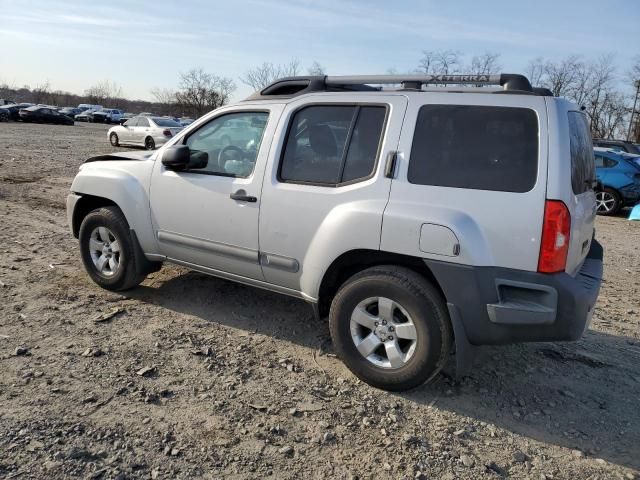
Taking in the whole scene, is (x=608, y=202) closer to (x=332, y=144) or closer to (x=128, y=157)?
(x=332, y=144)

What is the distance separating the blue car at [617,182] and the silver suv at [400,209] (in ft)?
30.3

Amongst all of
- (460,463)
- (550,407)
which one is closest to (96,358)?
(460,463)

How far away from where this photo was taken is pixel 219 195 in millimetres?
4141

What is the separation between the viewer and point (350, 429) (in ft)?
10.3

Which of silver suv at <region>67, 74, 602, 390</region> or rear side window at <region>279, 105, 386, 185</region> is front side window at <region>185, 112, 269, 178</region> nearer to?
silver suv at <region>67, 74, 602, 390</region>

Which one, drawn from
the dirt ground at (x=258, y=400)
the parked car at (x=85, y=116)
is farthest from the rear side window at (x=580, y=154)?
the parked car at (x=85, y=116)

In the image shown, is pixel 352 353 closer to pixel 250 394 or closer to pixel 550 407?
pixel 250 394

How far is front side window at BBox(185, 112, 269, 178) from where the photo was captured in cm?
410

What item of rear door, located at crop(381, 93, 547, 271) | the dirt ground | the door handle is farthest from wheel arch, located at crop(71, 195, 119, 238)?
rear door, located at crop(381, 93, 547, 271)

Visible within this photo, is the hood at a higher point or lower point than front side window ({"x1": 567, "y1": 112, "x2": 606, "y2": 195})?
lower

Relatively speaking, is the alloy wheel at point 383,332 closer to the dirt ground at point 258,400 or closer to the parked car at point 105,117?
the dirt ground at point 258,400

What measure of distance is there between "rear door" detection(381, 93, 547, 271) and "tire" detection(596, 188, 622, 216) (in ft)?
33.8

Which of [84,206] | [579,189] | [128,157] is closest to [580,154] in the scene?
[579,189]

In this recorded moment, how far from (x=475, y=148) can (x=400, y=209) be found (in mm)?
573
